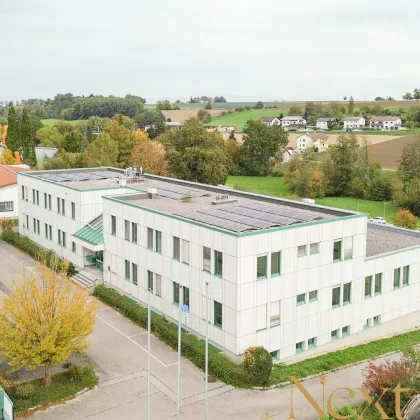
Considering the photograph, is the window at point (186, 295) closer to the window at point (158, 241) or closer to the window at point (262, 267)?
the window at point (158, 241)

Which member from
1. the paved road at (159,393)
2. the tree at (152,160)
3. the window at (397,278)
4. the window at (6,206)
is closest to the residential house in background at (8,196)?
the window at (6,206)

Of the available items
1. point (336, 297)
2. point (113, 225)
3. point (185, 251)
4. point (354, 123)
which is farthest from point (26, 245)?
point (354, 123)

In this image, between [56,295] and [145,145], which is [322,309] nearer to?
[56,295]

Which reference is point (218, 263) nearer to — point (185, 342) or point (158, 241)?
point (185, 342)

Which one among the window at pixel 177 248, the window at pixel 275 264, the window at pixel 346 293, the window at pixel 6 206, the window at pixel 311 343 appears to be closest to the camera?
the window at pixel 275 264

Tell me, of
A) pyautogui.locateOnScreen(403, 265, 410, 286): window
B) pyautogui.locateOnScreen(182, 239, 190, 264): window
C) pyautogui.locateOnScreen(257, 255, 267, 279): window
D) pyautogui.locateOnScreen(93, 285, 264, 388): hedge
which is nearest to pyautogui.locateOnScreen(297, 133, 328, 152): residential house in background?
pyautogui.locateOnScreen(403, 265, 410, 286): window

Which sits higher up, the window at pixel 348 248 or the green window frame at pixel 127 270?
the window at pixel 348 248
